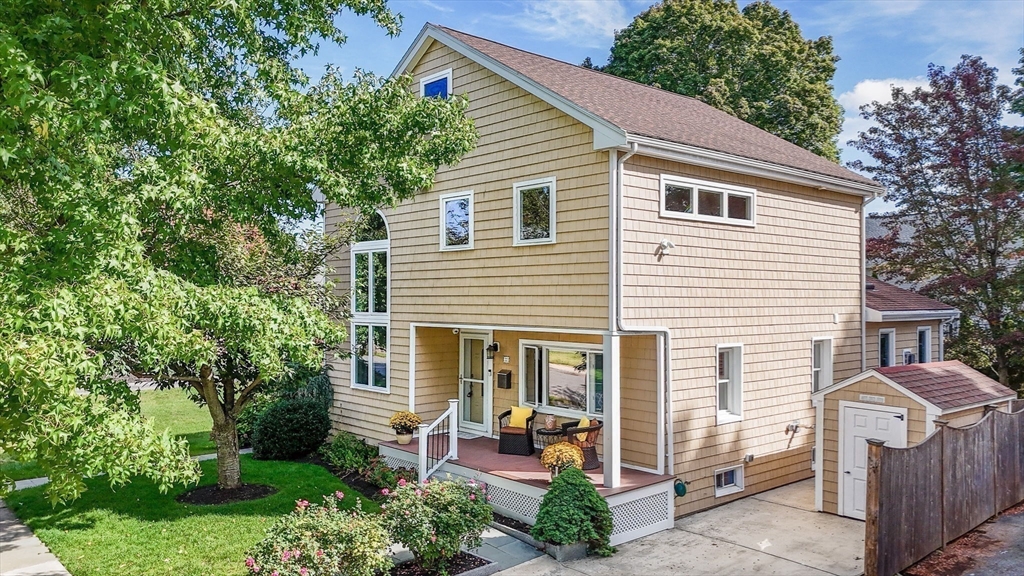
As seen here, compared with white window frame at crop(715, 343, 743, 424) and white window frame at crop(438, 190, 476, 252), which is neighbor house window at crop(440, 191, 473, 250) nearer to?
white window frame at crop(438, 190, 476, 252)

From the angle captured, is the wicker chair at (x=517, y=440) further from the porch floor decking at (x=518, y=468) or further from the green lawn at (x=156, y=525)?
the green lawn at (x=156, y=525)

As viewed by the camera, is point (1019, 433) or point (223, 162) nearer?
point (223, 162)

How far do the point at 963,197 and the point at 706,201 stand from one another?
1221 centimetres

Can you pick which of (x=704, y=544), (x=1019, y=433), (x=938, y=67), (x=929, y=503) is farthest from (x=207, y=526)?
(x=938, y=67)

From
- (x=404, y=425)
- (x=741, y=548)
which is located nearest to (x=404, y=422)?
(x=404, y=425)

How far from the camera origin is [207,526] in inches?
384

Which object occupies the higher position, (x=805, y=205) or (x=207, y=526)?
(x=805, y=205)

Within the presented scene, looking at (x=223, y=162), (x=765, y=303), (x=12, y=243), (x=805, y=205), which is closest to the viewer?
(x=12, y=243)

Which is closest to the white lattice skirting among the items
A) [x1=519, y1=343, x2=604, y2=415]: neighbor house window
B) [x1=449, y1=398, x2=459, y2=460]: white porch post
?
[x1=449, y1=398, x2=459, y2=460]: white porch post

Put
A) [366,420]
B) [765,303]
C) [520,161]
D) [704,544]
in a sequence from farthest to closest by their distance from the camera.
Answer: [366,420] < [765,303] < [520,161] < [704,544]

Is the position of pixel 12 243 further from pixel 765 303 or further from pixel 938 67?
pixel 938 67

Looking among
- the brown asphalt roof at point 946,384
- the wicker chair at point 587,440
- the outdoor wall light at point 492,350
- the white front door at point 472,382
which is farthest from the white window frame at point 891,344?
the white front door at point 472,382

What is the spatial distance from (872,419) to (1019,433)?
8.82 ft

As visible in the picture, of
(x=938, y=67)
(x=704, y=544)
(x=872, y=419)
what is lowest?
(x=704, y=544)
